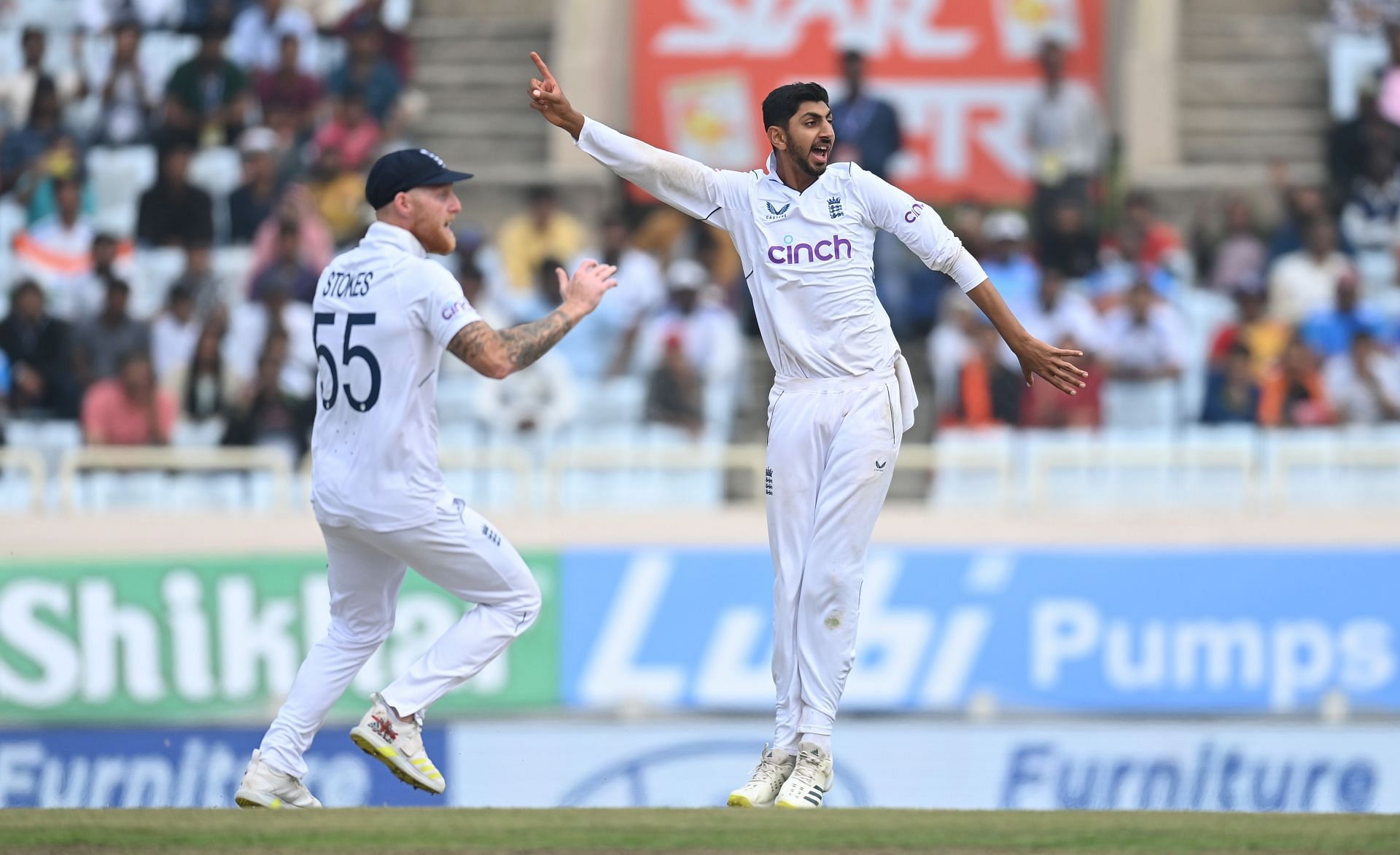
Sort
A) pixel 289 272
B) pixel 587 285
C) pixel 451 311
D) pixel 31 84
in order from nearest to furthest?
pixel 451 311 → pixel 587 285 → pixel 289 272 → pixel 31 84

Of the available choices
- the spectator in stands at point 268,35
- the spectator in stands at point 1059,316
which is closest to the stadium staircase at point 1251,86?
the spectator in stands at point 1059,316

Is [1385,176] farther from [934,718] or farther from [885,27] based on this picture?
[934,718]

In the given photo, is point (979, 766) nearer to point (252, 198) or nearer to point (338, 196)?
point (338, 196)

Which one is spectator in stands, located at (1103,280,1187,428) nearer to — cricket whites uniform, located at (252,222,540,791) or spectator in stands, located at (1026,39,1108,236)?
Answer: spectator in stands, located at (1026,39,1108,236)

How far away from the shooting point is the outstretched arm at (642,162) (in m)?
7.65

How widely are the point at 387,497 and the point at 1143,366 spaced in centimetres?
855

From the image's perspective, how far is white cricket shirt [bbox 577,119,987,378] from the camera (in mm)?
7465

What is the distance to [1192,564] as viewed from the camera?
12086 millimetres

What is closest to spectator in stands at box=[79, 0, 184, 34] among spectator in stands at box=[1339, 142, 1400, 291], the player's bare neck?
spectator in stands at box=[1339, 142, 1400, 291]

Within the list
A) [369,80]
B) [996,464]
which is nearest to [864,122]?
[996,464]

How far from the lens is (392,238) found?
7.43 m

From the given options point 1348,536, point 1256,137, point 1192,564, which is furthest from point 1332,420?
point 1256,137

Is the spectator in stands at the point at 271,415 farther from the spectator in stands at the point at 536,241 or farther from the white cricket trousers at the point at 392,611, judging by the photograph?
the white cricket trousers at the point at 392,611

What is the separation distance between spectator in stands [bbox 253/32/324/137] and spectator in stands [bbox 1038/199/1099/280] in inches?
245
